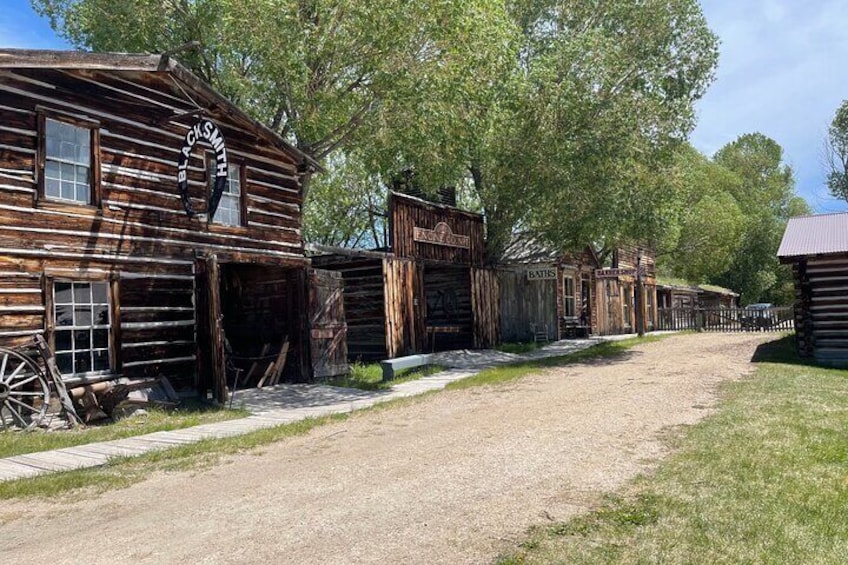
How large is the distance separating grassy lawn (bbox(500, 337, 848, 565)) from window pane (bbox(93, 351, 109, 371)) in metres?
10.0

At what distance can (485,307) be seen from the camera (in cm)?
2442

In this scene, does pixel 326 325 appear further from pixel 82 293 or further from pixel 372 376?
pixel 82 293

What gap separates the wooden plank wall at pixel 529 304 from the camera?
28.2 metres

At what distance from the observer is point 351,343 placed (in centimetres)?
2081

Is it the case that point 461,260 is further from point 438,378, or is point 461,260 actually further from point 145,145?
point 145,145

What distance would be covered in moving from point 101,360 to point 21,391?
172cm

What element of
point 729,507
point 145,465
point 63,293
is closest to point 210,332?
point 63,293

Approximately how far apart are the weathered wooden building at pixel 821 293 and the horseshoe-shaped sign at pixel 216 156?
14.2 metres

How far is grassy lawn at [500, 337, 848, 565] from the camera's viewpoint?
4.62 meters

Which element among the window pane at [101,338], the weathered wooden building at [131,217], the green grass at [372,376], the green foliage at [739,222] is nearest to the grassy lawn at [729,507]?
the green grass at [372,376]

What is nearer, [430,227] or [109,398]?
[109,398]

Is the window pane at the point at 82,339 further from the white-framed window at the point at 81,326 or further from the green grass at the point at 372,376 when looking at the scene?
the green grass at the point at 372,376

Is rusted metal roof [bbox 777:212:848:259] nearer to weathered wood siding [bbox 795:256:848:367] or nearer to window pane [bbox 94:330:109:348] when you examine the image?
weathered wood siding [bbox 795:256:848:367]

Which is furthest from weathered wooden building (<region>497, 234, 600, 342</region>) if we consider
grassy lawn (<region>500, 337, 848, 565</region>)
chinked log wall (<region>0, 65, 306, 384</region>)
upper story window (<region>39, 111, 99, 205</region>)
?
grassy lawn (<region>500, 337, 848, 565</region>)
